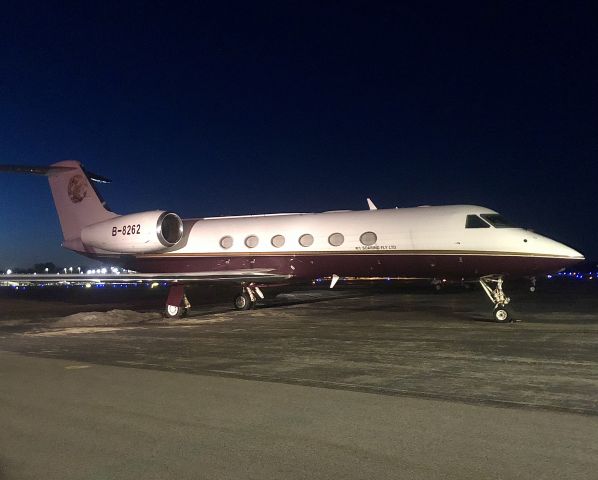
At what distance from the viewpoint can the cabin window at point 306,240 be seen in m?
19.5

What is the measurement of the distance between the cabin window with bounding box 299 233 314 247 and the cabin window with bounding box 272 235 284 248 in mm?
784

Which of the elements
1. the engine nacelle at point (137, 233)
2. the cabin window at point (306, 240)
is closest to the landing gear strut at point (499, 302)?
the cabin window at point (306, 240)

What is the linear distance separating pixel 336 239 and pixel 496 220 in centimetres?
501

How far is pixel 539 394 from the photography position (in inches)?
269

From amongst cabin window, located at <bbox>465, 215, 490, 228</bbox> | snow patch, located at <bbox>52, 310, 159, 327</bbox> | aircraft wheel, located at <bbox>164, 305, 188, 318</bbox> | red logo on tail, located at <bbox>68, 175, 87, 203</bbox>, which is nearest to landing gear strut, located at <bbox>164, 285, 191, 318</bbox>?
aircraft wheel, located at <bbox>164, 305, 188, 318</bbox>

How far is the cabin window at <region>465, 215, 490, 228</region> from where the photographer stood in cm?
1670

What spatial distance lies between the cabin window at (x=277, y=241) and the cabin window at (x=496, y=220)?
269 inches

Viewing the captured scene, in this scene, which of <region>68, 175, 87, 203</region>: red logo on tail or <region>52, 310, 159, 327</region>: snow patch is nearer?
<region>52, 310, 159, 327</region>: snow patch

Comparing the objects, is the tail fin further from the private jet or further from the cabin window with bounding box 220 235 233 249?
the cabin window with bounding box 220 235 233 249

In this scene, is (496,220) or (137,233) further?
(137,233)

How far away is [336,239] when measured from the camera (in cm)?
1897

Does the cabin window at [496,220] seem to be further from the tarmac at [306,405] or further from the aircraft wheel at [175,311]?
the aircraft wheel at [175,311]

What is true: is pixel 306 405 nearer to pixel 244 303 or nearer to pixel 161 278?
pixel 161 278

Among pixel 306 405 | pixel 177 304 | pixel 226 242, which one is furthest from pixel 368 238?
pixel 306 405
